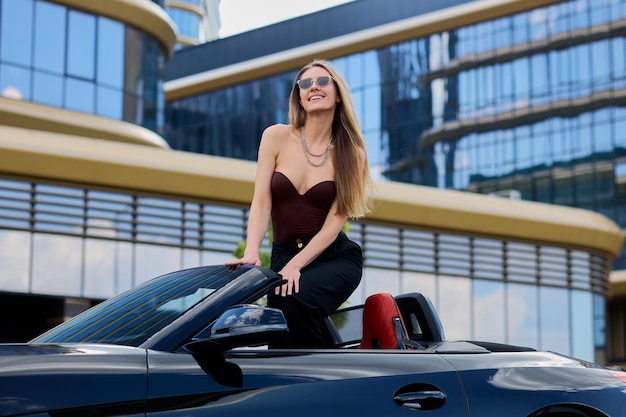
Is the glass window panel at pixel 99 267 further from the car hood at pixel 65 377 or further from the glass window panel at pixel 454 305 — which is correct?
the car hood at pixel 65 377

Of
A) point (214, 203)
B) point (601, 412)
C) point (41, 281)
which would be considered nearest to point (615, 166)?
point (214, 203)

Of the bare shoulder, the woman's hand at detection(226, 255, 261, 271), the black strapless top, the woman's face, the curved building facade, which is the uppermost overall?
the curved building facade

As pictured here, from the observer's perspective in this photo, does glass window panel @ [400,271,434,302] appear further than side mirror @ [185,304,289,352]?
Yes

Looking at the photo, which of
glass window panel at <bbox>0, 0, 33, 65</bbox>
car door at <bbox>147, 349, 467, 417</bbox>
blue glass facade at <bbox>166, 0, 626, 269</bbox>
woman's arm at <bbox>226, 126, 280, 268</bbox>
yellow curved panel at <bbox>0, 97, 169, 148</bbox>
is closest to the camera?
car door at <bbox>147, 349, 467, 417</bbox>

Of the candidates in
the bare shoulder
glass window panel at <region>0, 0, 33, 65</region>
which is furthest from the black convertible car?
glass window panel at <region>0, 0, 33, 65</region>

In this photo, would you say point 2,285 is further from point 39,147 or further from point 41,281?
point 39,147

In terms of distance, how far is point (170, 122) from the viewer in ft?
203

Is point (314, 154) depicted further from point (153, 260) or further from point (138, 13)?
point (138, 13)

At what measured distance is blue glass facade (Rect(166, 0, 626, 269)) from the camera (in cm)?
4838

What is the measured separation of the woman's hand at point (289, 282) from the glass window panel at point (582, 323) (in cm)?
2664

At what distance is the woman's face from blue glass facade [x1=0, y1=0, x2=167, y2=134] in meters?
21.9

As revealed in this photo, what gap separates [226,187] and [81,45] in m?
6.64

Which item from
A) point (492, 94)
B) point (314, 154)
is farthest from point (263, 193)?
point (492, 94)

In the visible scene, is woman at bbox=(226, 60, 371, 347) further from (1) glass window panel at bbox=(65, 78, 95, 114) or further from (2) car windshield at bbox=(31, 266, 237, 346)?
(1) glass window panel at bbox=(65, 78, 95, 114)
